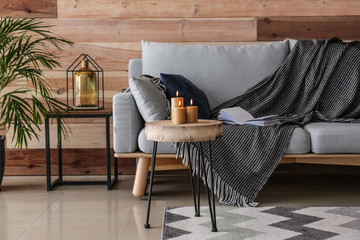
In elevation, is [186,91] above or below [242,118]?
above

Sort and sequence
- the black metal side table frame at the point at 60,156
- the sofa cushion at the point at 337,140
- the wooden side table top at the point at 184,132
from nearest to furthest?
1. the wooden side table top at the point at 184,132
2. the sofa cushion at the point at 337,140
3. the black metal side table frame at the point at 60,156

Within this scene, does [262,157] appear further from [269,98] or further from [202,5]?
[202,5]

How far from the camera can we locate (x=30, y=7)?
143 inches

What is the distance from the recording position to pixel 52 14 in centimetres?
363

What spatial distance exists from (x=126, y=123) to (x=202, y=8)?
3.98 feet

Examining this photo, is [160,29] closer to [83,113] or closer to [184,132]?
[83,113]

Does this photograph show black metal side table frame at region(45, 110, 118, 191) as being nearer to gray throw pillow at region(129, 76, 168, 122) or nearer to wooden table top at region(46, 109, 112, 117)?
wooden table top at region(46, 109, 112, 117)

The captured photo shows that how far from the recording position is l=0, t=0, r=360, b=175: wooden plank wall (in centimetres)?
361

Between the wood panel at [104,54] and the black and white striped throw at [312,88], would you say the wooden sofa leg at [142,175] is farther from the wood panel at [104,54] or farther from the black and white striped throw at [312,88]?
the wood panel at [104,54]

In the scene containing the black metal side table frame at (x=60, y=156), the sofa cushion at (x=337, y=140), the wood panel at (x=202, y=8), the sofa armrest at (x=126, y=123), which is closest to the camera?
the sofa cushion at (x=337, y=140)

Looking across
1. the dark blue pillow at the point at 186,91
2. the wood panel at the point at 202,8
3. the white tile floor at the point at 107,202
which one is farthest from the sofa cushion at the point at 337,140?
the wood panel at the point at 202,8

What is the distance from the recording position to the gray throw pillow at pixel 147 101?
2.84 m

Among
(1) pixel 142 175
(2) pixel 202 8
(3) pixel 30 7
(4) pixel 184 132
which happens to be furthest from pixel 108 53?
(4) pixel 184 132

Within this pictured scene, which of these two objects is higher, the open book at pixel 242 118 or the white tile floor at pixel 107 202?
the open book at pixel 242 118
